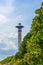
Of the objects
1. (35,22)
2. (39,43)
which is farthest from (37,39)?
(35,22)

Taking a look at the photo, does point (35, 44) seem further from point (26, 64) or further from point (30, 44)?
point (26, 64)

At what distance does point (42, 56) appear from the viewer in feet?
124

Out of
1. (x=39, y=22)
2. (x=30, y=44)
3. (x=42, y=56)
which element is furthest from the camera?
(x=39, y=22)

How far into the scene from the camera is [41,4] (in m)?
43.9

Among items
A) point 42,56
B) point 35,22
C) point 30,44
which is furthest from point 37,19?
point 42,56

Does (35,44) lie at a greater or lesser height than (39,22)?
lesser

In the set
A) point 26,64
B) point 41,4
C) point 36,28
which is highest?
point 41,4

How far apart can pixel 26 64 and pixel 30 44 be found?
3.62 m

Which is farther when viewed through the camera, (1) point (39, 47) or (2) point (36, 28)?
(2) point (36, 28)

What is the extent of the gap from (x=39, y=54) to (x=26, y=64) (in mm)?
5403

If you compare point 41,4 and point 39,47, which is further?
point 41,4

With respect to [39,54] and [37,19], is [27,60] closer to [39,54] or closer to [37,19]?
[39,54]

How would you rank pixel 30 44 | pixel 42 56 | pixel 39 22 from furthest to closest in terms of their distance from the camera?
pixel 39 22
pixel 30 44
pixel 42 56

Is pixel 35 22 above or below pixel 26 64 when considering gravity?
above
